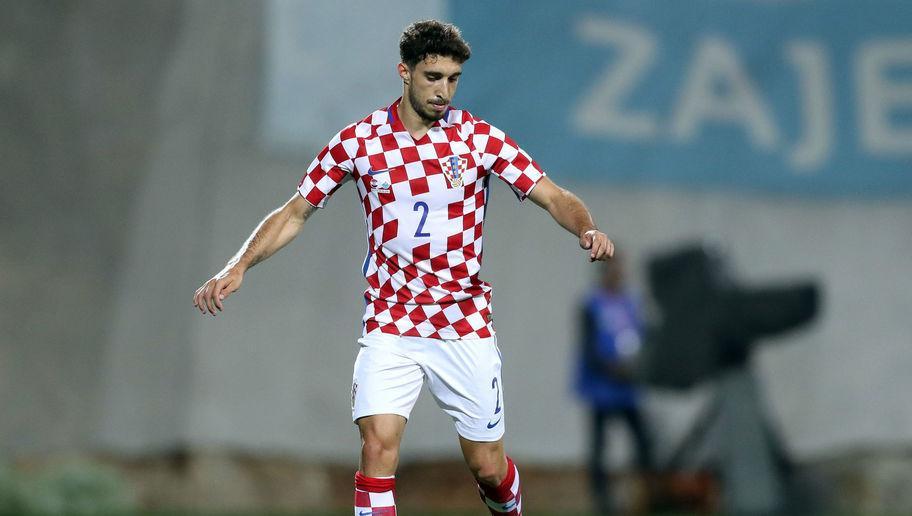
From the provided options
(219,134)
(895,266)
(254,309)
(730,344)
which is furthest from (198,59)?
(895,266)

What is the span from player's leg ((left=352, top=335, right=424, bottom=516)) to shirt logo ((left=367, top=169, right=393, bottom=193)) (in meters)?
0.63

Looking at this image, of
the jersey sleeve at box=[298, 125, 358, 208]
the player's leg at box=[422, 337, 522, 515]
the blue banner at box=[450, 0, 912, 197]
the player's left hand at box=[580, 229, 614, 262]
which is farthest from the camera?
the blue banner at box=[450, 0, 912, 197]

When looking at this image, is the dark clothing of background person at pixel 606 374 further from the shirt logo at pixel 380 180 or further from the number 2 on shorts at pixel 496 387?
the shirt logo at pixel 380 180

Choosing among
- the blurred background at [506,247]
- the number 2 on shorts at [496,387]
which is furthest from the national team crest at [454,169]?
the blurred background at [506,247]

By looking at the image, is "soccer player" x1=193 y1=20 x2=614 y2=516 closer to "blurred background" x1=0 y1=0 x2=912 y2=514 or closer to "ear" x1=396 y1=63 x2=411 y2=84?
"ear" x1=396 y1=63 x2=411 y2=84

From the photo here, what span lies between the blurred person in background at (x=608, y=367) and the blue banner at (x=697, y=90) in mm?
892

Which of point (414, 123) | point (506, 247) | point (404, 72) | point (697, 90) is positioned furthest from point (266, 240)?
point (697, 90)

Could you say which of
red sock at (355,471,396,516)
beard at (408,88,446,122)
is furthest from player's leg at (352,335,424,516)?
beard at (408,88,446,122)

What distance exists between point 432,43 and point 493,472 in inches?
74.9

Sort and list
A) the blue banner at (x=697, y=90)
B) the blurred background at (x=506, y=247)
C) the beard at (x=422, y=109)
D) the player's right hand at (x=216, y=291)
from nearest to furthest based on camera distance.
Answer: the player's right hand at (x=216, y=291), the beard at (x=422, y=109), the blurred background at (x=506, y=247), the blue banner at (x=697, y=90)

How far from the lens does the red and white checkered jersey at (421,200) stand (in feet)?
18.6

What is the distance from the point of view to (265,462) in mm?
9898

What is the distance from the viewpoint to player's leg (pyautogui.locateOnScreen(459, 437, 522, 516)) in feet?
19.5

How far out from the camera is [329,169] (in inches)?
227
